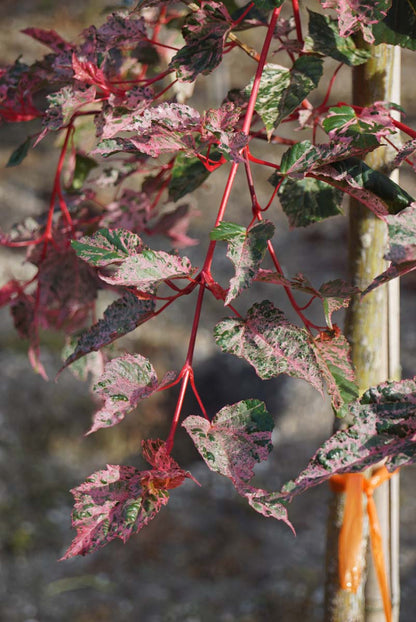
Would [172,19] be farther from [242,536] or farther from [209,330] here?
[209,330]

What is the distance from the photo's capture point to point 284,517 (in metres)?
0.40

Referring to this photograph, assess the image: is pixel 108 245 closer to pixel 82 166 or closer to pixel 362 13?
pixel 362 13

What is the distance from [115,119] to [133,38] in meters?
0.14

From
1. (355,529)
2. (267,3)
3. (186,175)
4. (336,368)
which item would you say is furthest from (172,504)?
(267,3)

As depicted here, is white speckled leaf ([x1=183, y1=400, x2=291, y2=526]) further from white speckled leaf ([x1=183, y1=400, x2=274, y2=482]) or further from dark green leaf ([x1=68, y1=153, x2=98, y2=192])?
dark green leaf ([x1=68, y1=153, x2=98, y2=192])

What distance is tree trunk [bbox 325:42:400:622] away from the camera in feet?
2.06

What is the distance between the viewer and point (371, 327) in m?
0.67

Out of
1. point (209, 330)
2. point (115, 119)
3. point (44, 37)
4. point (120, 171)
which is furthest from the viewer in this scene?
point (209, 330)

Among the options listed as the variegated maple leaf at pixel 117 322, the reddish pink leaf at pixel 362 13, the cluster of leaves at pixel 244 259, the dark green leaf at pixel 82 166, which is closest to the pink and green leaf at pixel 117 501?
the cluster of leaves at pixel 244 259

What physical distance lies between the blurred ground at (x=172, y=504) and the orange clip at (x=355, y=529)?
87cm

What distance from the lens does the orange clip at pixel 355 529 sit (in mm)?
690

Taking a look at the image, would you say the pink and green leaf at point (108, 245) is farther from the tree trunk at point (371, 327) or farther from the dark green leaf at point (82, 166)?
the dark green leaf at point (82, 166)

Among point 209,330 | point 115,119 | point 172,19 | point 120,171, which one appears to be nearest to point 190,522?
point 209,330

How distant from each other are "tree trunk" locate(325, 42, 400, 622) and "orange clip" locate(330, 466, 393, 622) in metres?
0.01
